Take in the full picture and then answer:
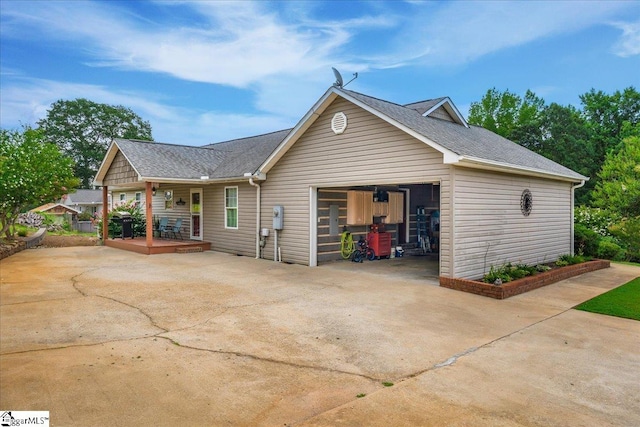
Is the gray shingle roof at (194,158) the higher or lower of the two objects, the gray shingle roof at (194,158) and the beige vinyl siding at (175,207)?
Answer: the higher

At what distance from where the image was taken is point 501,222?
9578mm

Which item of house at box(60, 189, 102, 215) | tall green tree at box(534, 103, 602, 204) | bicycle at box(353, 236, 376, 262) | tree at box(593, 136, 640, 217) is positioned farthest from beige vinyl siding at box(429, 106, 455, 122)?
house at box(60, 189, 102, 215)

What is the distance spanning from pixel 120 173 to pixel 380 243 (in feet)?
33.4

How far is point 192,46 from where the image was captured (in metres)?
17.3

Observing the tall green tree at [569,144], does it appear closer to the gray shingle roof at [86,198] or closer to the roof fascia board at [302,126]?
the roof fascia board at [302,126]

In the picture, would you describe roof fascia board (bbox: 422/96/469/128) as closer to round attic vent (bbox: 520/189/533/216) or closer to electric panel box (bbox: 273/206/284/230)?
round attic vent (bbox: 520/189/533/216)

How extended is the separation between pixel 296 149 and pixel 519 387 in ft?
29.4

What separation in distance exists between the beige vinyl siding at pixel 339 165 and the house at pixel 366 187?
0.03 metres

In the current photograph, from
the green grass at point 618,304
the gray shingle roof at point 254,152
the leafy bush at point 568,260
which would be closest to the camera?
the green grass at point 618,304

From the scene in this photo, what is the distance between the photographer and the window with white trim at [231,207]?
13.8 meters

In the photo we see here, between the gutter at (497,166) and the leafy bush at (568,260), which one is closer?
the gutter at (497,166)

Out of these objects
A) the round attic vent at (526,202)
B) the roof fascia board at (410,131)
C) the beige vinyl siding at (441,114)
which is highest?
the beige vinyl siding at (441,114)

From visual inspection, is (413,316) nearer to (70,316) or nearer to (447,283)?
(447,283)

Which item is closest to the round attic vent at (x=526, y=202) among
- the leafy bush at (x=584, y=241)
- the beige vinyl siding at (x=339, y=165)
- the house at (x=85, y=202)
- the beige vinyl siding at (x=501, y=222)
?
the beige vinyl siding at (x=501, y=222)
